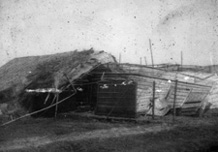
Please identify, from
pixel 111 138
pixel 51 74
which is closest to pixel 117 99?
pixel 111 138

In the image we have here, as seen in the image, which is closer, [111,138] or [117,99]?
[111,138]

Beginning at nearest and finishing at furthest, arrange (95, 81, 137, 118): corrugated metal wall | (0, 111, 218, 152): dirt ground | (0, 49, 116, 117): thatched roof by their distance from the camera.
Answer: (0, 111, 218, 152): dirt ground < (95, 81, 137, 118): corrugated metal wall < (0, 49, 116, 117): thatched roof

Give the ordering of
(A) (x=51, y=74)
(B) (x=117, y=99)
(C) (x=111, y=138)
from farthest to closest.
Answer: (A) (x=51, y=74), (B) (x=117, y=99), (C) (x=111, y=138)

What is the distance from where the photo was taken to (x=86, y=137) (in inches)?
301

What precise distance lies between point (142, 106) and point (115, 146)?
21.3 ft

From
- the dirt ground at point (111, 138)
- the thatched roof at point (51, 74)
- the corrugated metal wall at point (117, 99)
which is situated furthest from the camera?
the thatched roof at point (51, 74)

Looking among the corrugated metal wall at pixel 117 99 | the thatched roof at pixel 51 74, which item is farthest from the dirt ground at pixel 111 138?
the thatched roof at pixel 51 74

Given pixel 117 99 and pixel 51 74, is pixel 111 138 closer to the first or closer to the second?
pixel 117 99

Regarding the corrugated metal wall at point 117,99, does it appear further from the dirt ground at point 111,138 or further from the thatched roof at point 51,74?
the thatched roof at point 51,74

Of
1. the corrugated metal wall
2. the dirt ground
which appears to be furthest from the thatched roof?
the dirt ground

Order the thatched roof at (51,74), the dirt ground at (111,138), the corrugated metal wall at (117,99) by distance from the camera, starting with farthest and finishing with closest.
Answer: the thatched roof at (51,74) < the corrugated metal wall at (117,99) < the dirt ground at (111,138)

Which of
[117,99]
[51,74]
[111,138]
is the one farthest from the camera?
[51,74]

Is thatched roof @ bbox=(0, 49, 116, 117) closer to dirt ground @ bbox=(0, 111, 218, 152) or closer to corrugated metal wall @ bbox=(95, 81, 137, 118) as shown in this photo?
corrugated metal wall @ bbox=(95, 81, 137, 118)

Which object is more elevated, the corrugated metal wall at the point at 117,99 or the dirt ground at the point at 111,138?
the corrugated metal wall at the point at 117,99
